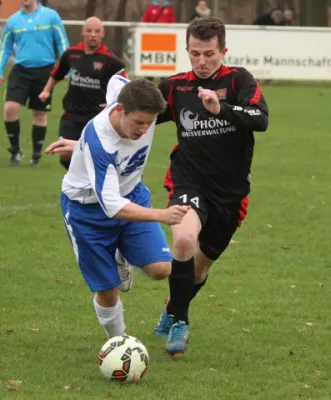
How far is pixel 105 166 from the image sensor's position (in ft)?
19.2

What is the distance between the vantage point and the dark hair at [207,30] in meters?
6.47

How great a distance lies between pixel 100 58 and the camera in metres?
12.6

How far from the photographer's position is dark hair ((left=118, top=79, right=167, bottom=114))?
5.67m

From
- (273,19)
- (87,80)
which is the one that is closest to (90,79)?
(87,80)

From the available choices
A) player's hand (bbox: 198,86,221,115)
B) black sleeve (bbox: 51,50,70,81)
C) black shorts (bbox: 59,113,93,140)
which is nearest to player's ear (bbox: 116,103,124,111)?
player's hand (bbox: 198,86,221,115)

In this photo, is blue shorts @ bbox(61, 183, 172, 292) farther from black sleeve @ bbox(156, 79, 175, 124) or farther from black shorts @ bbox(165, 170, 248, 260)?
black sleeve @ bbox(156, 79, 175, 124)

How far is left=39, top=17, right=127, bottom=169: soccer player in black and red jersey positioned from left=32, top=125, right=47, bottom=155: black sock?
1731mm

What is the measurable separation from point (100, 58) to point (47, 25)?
7.28ft

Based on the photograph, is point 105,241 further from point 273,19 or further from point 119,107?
point 273,19

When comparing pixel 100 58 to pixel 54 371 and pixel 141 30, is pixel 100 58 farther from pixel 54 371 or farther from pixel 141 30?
pixel 141 30

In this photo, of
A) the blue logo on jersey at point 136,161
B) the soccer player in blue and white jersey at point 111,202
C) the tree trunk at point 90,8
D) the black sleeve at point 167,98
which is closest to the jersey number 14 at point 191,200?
the soccer player in blue and white jersey at point 111,202

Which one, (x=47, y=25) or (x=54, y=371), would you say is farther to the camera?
(x=47, y=25)

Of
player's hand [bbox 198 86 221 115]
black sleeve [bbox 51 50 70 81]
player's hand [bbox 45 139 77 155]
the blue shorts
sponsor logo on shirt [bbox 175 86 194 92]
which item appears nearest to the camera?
player's hand [bbox 198 86 221 115]

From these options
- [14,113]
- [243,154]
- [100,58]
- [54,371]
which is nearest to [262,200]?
[100,58]
